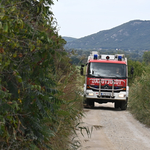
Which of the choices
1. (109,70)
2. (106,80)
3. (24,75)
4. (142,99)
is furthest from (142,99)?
(24,75)

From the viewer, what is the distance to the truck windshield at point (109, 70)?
1864cm

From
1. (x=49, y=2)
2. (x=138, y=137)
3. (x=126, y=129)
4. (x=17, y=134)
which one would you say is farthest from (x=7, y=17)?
(x=126, y=129)

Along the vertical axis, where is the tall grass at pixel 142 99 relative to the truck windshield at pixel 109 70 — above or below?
below

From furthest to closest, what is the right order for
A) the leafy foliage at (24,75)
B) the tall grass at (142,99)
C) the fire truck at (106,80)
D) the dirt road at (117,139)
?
the fire truck at (106,80) < the tall grass at (142,99) < the dirt road at (117,139) < the leafy foliage at (24,75)

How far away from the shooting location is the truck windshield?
18.6 metres

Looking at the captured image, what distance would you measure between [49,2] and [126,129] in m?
7.36

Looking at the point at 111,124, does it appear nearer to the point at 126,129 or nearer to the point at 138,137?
the point at 126,129

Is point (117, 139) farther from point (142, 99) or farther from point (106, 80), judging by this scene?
point (106, 80)

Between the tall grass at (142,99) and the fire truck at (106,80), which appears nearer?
the tall grass at (142,99)

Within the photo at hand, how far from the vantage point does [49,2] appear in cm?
567

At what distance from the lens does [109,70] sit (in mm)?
18656

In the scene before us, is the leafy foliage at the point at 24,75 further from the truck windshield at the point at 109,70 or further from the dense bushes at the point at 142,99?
the truck windshield at the point at 109,70

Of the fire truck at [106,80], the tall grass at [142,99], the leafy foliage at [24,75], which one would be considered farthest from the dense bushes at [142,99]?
the leafy foliage at [24,75]

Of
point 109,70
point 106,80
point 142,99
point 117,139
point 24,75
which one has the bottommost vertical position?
point 117,139
